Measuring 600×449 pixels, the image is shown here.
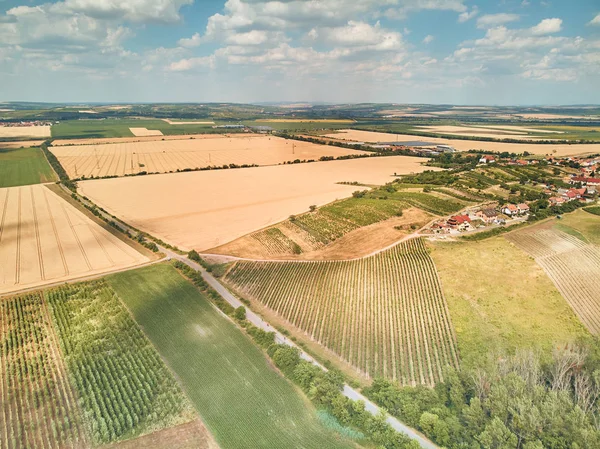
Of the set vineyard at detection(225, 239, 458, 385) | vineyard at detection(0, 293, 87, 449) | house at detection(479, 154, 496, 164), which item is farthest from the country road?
house at detection(479, 154, 496, 164)

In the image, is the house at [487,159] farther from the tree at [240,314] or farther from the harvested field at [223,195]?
the tree at [240,314]

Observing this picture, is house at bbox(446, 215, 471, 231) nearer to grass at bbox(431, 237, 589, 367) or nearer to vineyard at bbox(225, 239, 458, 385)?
grass at bbox(431, 237, 589, 367)

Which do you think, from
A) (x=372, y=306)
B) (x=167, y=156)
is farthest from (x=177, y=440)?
(x=167, y=156)

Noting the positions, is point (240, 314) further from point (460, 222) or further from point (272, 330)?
point (460, 222)

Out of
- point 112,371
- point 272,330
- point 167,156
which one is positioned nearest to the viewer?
point 112,371

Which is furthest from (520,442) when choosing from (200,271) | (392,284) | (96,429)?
(200,271)

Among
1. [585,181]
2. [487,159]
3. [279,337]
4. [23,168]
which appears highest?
[487,159]
